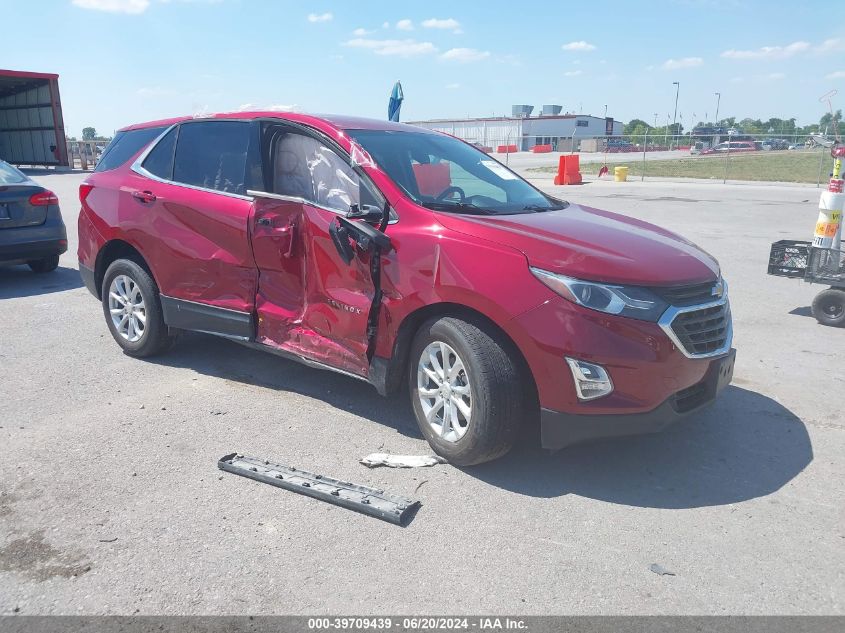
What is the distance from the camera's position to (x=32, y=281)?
8992 millimetres

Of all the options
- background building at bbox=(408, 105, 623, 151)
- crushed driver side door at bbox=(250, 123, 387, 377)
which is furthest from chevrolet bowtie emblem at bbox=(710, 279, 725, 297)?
background building at bbox=(408, 105, 623, 151)

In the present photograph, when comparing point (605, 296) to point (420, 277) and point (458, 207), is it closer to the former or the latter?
point (420, 277)

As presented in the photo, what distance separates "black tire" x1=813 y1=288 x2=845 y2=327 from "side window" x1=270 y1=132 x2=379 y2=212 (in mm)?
4909

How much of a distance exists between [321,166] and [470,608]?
2.81 metres

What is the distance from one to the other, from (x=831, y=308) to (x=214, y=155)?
5.72m

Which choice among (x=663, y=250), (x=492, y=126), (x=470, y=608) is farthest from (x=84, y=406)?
(x=492, y=126)

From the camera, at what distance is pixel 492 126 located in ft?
255

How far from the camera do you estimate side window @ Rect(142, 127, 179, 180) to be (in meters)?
5.37

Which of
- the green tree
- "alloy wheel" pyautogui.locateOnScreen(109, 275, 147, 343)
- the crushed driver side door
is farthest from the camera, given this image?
the green tree

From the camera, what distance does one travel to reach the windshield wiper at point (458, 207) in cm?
409

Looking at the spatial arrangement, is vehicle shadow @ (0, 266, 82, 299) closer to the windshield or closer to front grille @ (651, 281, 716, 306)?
the windshield

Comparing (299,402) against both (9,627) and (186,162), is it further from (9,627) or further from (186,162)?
(9,627)

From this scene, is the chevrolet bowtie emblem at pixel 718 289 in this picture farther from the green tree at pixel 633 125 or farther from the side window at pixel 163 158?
the green tree at pixel 633 125

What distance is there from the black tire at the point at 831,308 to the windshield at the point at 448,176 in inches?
135
